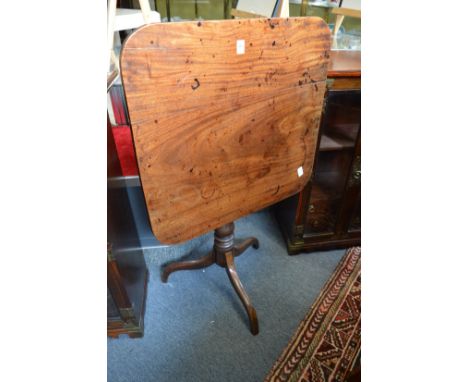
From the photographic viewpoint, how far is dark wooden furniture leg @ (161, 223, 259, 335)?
121 cm

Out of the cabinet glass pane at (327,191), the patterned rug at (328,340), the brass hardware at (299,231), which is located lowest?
the patterned rug at (328,340)

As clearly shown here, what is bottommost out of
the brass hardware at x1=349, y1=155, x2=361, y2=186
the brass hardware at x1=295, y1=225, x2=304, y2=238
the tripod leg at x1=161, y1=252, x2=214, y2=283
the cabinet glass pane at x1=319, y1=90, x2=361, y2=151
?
the tripod leg at x1=161, y1=252, x2=214, y2=283

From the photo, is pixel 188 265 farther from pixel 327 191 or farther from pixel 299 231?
pixel 327 191

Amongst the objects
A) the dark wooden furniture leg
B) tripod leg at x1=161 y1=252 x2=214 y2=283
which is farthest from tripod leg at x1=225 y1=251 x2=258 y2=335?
tripod leg at x1=161 y1=252 x2=214 y2=283

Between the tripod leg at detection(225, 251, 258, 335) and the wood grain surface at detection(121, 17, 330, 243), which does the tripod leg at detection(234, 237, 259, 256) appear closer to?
the tripod leg at detection(225, 251, 258, 335)

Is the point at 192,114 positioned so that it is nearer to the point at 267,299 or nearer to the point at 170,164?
the point at 170,164

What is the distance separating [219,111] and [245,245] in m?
0.92

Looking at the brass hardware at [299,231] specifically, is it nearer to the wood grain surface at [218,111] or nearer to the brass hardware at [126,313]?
the wood grain surface at [218,111]

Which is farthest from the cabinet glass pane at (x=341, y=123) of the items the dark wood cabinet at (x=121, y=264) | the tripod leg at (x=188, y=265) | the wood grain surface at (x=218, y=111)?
the dark wood cabinet at (x=121, y=264)

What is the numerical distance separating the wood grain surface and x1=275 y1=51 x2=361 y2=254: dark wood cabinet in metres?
0.42

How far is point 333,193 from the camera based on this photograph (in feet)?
4.92

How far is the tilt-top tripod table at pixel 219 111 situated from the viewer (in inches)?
25.5

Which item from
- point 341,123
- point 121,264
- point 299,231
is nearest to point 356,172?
point 341,123

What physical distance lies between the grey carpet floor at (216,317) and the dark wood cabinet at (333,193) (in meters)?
0.11
